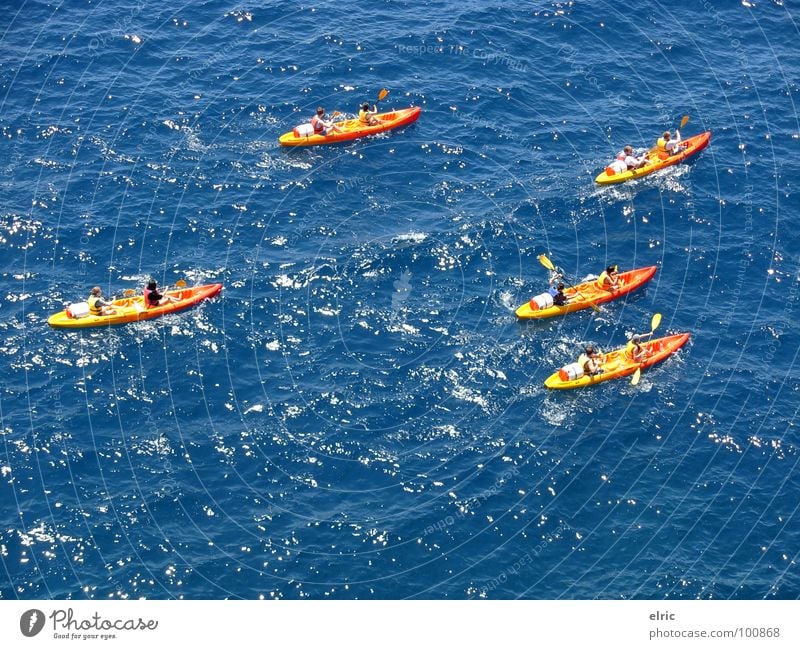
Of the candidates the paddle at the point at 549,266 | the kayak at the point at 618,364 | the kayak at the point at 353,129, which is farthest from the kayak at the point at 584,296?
the kayak at the point at 353,129

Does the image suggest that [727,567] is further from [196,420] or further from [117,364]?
[117,364]

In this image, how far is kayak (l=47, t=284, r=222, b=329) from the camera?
78.9 metres

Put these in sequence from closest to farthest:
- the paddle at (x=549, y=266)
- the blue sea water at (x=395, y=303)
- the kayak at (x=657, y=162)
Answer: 1. the blue sea water at (x=395, y=303)
2. the paddle at (x=549, y=266)
3. the kayak at (x=657, y=162)

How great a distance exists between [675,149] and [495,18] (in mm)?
24242

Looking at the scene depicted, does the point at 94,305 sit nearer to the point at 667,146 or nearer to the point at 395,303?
the point at 395,303

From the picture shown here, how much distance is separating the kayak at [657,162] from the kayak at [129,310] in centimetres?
3385

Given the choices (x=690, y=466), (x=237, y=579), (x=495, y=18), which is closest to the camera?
(x=237, y=579)

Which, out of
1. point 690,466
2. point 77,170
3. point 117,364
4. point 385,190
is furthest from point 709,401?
point 77,170

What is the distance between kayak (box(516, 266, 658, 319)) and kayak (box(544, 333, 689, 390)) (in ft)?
16.2

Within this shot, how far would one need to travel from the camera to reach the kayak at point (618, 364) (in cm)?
7619

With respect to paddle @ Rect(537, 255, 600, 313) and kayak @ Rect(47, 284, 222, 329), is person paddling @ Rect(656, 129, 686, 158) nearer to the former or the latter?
paddle @ Rect(537, 255, 600, 313)

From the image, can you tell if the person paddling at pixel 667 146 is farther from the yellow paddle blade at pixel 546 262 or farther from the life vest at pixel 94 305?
the life vest at pixel 94 305

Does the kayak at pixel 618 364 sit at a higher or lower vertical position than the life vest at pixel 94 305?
lower

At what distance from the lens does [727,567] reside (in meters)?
66.7
